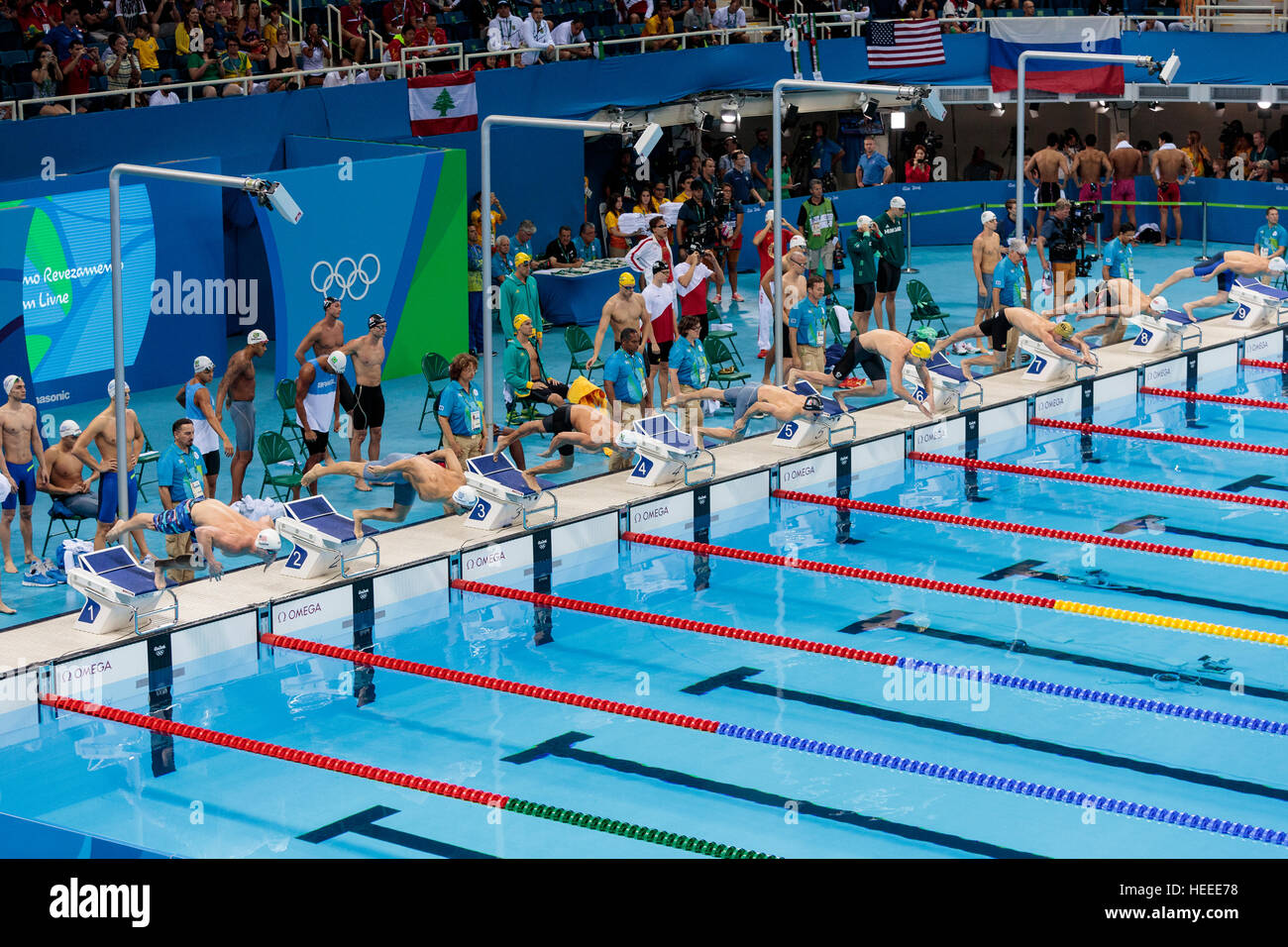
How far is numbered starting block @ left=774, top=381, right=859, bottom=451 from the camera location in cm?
1348

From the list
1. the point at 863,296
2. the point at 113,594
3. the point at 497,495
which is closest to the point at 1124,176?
the point at 863,296

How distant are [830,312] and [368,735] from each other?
7619mm

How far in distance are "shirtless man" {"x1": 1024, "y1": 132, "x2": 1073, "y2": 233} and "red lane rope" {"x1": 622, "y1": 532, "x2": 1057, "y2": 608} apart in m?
11.8

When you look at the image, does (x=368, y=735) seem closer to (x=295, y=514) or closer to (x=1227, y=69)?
(x=295, y=514)

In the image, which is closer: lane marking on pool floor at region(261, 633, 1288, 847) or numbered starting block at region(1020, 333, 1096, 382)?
lane marking on pool floor at region(261, 633, 1288, 847)

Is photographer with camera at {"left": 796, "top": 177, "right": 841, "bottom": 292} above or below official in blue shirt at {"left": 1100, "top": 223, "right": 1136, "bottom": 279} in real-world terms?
above

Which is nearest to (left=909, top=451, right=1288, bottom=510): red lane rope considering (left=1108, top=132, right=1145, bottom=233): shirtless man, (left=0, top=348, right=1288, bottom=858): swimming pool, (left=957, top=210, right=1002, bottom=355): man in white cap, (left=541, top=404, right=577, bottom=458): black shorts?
(left=0, top=348, right=1288, bottom=858): swimming pool

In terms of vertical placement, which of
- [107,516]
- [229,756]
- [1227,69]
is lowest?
[229,756]

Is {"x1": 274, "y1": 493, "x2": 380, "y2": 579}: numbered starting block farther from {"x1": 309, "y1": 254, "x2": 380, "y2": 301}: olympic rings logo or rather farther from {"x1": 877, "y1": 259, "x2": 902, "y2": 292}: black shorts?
{"x1": 877, "y1": 259, "x2": 902, "y2": 292}: black shorts

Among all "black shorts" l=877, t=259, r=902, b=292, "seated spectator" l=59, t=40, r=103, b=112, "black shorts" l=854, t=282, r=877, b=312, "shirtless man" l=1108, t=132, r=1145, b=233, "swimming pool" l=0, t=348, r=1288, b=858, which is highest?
"seated spectator" l=59, t=40, r=103, b=112

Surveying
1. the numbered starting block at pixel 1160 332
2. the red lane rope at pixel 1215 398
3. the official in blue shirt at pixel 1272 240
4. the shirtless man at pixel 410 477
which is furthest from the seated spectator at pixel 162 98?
the official in blue shirt at pixel 1272 240

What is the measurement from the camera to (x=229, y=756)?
29.9ft

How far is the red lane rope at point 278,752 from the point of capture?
8203 mm
